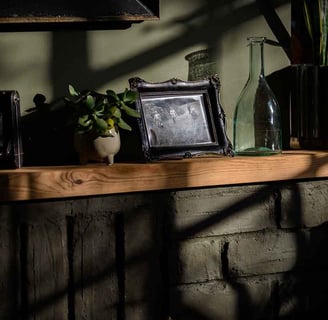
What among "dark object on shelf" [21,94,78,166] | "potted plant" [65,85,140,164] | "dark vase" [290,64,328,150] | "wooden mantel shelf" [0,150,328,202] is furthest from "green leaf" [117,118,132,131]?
"dark vase" [290,64,328,150]

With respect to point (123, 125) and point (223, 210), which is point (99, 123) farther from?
point (223, 210)

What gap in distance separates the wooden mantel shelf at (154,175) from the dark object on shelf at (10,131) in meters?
0.04

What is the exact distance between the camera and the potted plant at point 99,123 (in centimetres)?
190

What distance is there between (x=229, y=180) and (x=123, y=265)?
0.39 metres

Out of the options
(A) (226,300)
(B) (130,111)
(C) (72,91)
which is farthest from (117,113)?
(A) (226,300)

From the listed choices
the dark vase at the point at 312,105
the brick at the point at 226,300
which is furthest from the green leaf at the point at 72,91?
the dark vase at the point at 312,105

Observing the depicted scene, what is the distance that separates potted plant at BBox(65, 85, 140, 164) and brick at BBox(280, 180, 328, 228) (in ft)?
1.77

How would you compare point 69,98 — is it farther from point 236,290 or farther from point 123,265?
point 236,290

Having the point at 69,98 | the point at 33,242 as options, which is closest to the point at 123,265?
the point at 33,242

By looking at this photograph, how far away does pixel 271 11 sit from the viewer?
2.30m

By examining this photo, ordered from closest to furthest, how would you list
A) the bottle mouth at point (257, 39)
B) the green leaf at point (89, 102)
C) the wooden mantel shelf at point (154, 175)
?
the wooden mantel shelf at point (154, 175)
the green leaf at point (89, 102)
the bottle mouth at point (257, 39)

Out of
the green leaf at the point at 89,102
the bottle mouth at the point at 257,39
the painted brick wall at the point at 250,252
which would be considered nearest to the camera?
the green leaf at the point at 89,102

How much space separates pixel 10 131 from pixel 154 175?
42 cm

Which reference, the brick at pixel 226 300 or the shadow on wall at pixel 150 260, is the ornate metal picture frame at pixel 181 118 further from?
the brick at pixel 226 300
